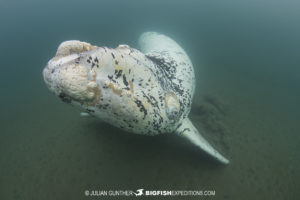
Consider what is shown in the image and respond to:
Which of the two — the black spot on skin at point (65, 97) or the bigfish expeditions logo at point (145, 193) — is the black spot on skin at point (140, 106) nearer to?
the black spot on skin at point (65, 97)

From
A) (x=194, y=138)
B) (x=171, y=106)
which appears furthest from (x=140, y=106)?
(x=194, y=138)

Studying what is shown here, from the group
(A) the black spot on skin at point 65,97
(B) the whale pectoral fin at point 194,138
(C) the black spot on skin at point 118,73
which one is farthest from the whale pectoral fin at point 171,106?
(A) the black spot on skin at point 65,97

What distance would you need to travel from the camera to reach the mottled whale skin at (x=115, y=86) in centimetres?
213

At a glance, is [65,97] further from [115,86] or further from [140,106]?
[140,106]

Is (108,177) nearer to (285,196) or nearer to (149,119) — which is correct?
(149,119)

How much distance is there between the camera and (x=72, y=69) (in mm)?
2068

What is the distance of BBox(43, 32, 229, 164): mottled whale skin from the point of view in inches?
83.8

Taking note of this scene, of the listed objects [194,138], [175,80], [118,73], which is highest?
[175,80]

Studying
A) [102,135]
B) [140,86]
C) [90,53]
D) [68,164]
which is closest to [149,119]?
[140,86]

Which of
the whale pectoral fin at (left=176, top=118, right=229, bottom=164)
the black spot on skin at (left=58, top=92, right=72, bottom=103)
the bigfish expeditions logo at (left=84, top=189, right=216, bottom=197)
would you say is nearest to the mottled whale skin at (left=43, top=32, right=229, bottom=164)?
the black spot on skin at (left=58, top=92, right=72, bottom=103)

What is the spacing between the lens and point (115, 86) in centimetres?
242

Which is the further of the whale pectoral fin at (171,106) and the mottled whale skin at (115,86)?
the whale pectoral fin at (171,106)

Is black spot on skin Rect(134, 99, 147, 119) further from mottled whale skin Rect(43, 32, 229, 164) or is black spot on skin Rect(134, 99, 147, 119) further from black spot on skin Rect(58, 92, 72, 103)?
black spot on skin Rect(58, 92, 72, 103)

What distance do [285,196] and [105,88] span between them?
5.10 metres
